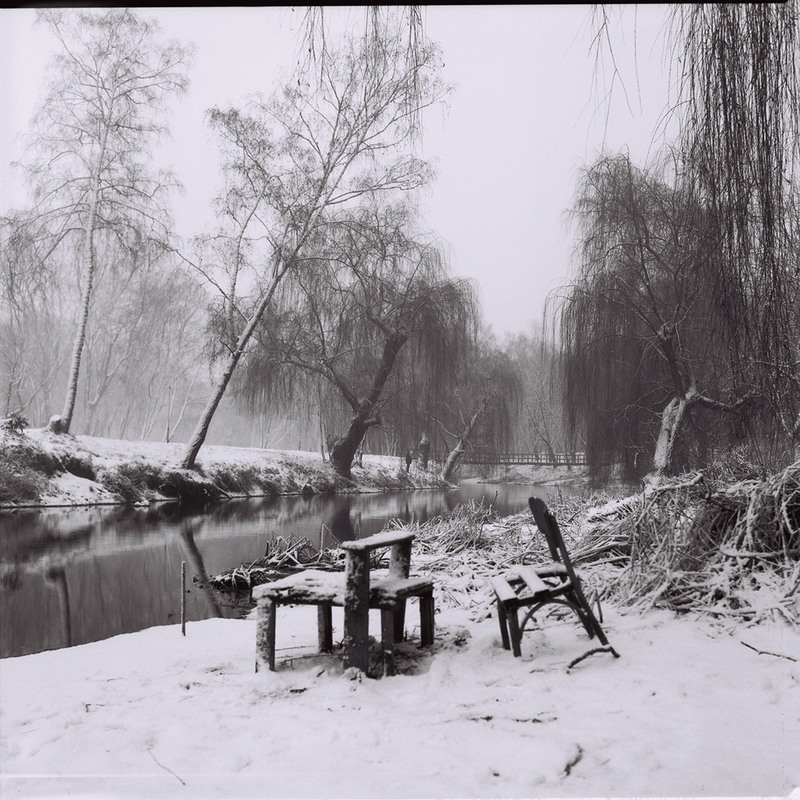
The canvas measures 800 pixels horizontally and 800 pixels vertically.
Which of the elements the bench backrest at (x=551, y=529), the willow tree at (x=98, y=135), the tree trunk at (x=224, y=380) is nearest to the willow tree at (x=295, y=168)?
the tree trunk at (x=224, y=380)

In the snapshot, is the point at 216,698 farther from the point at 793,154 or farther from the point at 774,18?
the point at 774,18

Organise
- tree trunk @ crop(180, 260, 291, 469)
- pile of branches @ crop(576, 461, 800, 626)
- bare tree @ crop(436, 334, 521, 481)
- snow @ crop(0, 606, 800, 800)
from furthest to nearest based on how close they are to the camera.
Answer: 1. bare tree @ crop(436, 334, 521, 481)
2. tree trunk @ crop(180, 260, 291, 469)
3. pile of branches @ crop(576, 461, 800, 626)
4. snow @ crop(0, 606, 800, 800)

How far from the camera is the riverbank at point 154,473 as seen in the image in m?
3.28

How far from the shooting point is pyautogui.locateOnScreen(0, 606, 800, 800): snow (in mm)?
1728

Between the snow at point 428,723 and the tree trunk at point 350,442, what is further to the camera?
the tree trunk at point 350,442

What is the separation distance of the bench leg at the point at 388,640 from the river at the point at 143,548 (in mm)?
1265

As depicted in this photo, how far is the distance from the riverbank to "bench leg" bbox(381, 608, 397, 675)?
80.4 inches

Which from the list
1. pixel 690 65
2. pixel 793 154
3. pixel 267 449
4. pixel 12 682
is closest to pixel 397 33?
pixel 690 65

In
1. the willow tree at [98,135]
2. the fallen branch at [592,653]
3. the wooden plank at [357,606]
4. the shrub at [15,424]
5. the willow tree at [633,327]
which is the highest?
the willow tree at [98,135]

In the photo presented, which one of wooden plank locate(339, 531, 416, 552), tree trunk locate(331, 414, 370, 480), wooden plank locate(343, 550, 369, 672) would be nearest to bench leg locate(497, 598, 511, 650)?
wooden plank locate(339, 531, 416, 552)

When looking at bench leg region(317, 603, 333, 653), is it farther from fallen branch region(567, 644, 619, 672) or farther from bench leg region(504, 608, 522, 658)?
fallen branch region(567, 644, 619, 672)

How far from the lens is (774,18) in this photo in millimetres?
1891

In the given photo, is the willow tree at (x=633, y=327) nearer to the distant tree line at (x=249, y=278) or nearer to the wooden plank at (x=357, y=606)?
the distant tree line at (x=249, y=278)

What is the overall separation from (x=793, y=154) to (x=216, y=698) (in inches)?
96.0
